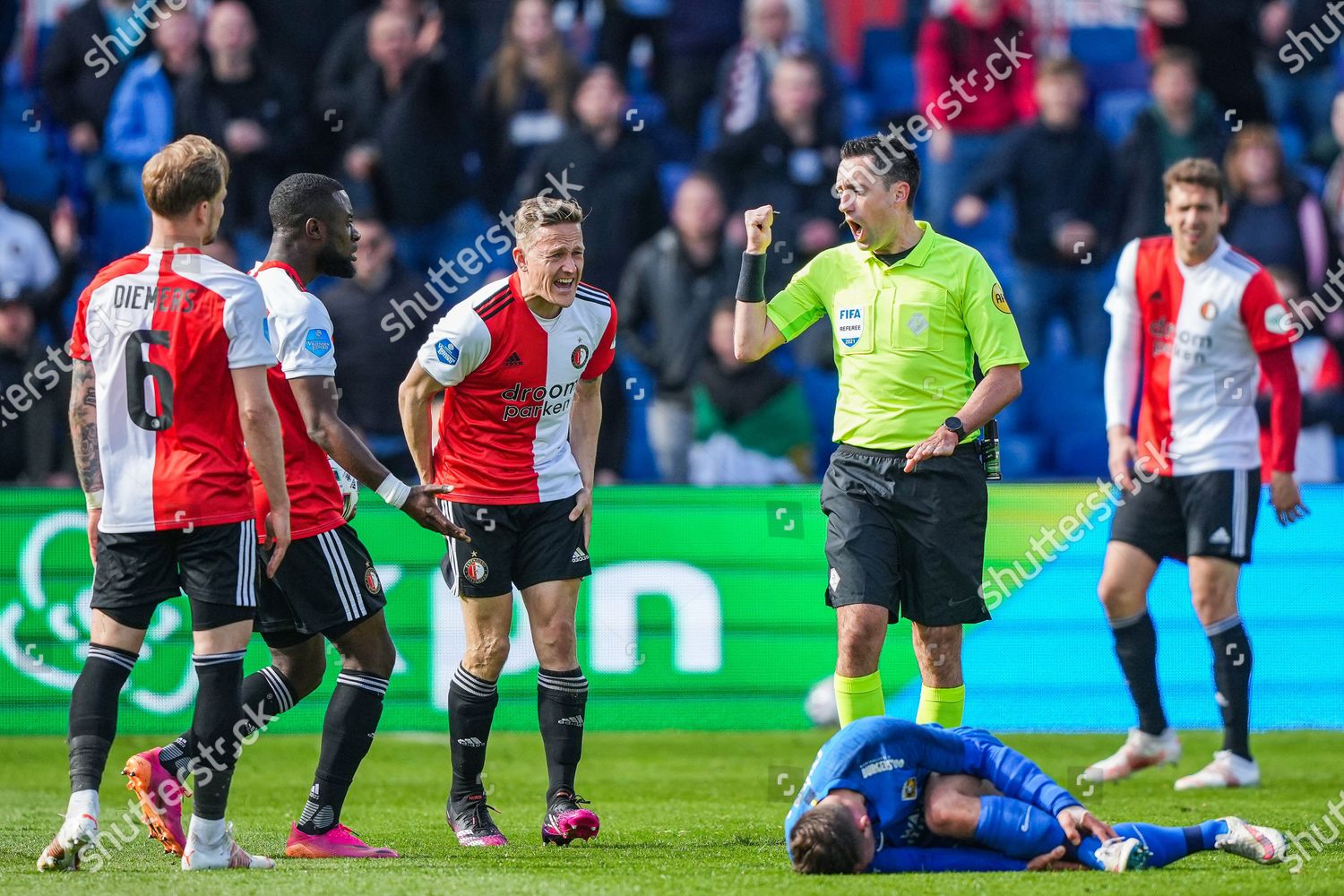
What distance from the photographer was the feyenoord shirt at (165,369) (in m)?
5.02

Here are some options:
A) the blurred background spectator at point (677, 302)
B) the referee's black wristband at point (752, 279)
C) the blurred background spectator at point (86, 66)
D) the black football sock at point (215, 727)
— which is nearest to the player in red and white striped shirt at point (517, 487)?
the referee's black wristband at point (752, 279)

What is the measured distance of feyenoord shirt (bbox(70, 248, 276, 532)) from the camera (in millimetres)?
5020

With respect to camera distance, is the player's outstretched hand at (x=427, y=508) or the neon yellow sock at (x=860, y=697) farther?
the neon yellow sock at (x=860, y=697)

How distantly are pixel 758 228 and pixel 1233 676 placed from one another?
344 centimetres

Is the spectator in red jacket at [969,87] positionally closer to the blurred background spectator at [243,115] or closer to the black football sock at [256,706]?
the blurred background spectator at [243,115]

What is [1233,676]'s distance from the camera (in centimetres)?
770

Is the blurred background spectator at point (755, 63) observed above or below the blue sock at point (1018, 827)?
above

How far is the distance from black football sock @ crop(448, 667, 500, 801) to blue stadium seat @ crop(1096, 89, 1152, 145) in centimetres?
986

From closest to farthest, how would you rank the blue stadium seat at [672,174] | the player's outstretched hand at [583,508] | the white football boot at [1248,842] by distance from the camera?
the white football boot at [1248,842] → the player's outstretched hand at [583,508] → the blue stadium seat at [672,174]

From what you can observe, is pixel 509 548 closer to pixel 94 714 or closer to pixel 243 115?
pixel 94 714

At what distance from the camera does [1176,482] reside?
7.79m

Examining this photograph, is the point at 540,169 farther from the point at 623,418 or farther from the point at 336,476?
the point at 336,476

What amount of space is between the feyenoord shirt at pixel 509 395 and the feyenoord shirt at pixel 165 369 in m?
0.94

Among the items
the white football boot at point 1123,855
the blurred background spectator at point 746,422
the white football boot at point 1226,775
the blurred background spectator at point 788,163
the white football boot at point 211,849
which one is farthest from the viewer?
the blurred background spectator at point 788,163
